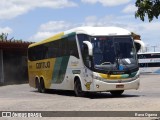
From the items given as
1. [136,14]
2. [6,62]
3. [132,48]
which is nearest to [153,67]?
[6,62]

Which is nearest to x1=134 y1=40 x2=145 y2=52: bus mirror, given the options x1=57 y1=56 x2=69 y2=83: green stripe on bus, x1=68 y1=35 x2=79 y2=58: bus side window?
x1=68 y1=35 x2=79 y2=58: bus side window

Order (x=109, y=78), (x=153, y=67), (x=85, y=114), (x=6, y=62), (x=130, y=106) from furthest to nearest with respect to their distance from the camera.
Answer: (x=153, y=67) → (x=6, y=62) → (x=109, y=78) → (x=130, y=106) → (x=85, y=114)

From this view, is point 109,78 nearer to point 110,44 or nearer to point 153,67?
point 110,44

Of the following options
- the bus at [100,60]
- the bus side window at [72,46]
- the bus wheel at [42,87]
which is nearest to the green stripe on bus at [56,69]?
the bus at [100,60]

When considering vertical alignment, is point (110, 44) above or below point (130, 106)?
above

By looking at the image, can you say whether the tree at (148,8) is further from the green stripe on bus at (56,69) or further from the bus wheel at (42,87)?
the bus wheel at (42,87)

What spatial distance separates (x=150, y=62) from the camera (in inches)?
2328

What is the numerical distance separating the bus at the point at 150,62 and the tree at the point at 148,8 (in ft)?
161

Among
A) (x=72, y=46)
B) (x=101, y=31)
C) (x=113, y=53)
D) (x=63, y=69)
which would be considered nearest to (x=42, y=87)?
(x=63, y=69)

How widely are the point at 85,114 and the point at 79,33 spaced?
7765 millimetres

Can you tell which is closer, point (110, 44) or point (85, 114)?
point (85, 114)

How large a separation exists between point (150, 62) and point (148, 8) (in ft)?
166

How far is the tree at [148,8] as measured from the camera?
29.7 feet

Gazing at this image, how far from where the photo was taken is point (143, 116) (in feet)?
38.2
